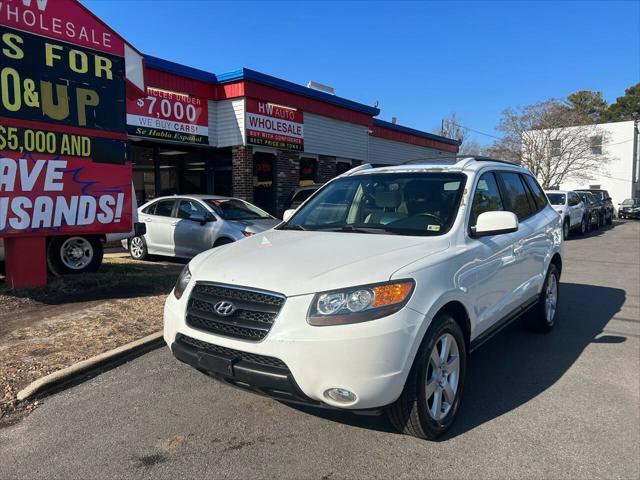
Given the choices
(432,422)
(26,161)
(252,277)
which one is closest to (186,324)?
(252,277)

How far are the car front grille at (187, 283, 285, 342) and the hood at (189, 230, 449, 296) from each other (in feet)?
0.19

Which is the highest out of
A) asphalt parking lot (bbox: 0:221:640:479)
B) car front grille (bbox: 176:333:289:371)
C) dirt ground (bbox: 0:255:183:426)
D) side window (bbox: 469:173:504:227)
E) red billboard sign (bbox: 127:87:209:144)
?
red billboard sign (bbox: 127:87:209:144)

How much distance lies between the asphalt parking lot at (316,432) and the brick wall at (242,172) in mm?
9884

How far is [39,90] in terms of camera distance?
21.9 feet

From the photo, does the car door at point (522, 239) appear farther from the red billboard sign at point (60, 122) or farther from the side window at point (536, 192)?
the red billboard sign at point (60, 122)

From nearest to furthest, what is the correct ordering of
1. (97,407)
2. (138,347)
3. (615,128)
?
1. (97,407)
2. (138,347)
3. (615,128)

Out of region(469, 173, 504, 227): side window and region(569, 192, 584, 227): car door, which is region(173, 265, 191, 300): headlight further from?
region(569, 192, 584, 227): car door

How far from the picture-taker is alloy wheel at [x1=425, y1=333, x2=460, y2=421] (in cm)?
312

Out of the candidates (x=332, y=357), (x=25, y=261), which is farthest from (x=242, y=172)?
(x=332, y=357)

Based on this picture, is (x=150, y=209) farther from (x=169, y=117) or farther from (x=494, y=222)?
(x=494, y=222)

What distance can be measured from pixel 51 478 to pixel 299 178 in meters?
14.3

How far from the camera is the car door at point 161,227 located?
10.2 metres

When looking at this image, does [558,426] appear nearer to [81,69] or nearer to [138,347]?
[138,347]

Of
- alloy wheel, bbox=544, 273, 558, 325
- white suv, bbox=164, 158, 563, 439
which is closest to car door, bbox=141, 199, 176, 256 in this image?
white suv, bbox=164, 158, 563, 439
